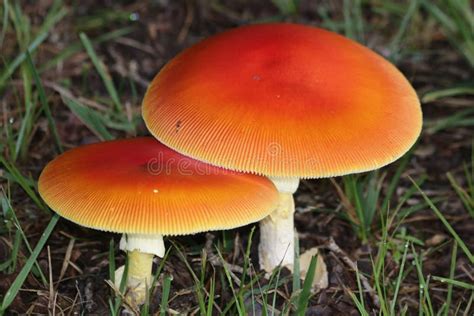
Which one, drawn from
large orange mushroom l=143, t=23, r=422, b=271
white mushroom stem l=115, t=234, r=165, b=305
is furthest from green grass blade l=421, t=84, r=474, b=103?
white mushroom stem l=115, t=234, r=165, b=305

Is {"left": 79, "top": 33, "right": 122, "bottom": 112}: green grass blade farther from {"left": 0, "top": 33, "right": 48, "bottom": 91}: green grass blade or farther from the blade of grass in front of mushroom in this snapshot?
the blade of grass in front of mushroom

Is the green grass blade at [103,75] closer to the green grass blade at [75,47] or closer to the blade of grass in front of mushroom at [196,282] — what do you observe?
the green grass blade at [75,47]

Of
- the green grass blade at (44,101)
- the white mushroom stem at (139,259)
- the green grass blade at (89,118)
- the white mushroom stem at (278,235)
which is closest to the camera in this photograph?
the white mushroom stem at (139,259)

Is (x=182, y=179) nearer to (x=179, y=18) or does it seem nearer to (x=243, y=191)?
(x=243, y=191)

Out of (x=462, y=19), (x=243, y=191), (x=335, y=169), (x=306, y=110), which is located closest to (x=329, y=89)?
(x=306, y=110)

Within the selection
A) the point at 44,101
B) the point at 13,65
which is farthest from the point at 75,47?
the point at 44,101

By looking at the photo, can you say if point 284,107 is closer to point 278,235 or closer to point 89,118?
point 278,235

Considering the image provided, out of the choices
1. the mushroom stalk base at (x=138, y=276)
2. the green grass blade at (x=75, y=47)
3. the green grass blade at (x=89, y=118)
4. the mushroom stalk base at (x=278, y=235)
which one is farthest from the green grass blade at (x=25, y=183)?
the green grass blade at (x=75, y=47)
